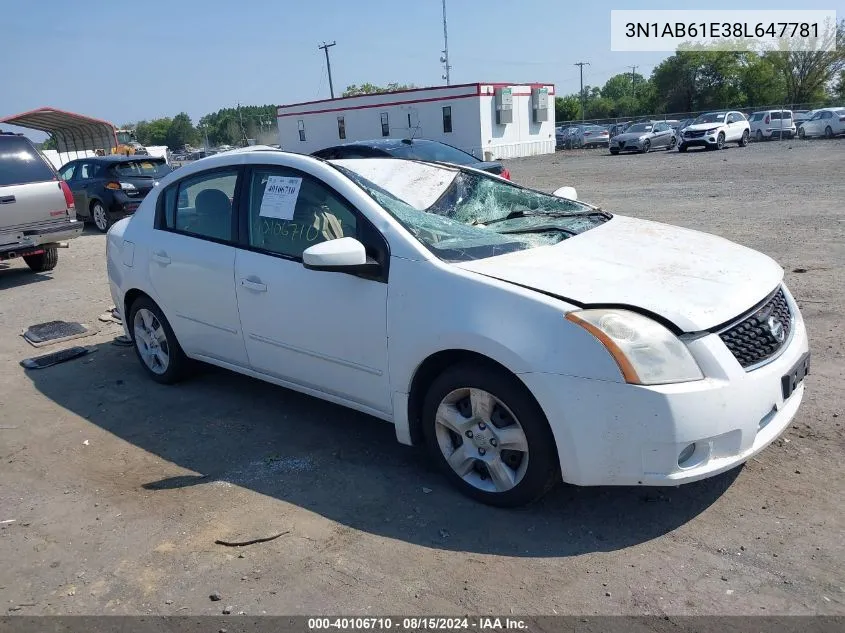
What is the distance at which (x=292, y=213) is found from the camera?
4.30 metres

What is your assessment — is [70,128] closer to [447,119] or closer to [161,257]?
[447,119]

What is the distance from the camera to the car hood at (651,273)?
10.3 ft

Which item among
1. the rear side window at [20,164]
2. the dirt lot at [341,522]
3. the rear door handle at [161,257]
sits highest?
the rear side window at [20,164]

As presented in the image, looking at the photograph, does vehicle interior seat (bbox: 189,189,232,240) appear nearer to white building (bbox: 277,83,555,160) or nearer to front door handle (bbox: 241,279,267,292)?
front door handle (bbox: 241,279,267,292)

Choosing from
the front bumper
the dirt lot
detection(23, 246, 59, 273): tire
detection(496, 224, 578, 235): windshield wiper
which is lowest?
the dirt lot

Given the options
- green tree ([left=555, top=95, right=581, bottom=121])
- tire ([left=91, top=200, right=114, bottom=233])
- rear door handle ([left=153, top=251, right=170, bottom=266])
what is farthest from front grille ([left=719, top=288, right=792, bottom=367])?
green tree ([left=555, top=95, right=581, bottom=121])

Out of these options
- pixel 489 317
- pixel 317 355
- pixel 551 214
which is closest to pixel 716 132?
pixel 551 214

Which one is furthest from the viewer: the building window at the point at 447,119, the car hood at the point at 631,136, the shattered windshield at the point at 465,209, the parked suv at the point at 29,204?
the building window at the point at 447,119

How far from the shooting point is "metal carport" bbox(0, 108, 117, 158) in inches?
1209

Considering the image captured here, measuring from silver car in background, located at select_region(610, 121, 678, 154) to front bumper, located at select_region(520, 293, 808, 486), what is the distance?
35.6 metres

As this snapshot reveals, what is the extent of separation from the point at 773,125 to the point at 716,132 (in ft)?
21.9

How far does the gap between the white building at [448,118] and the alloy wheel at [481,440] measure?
129ft

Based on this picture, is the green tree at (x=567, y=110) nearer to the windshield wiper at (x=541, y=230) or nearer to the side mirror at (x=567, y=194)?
the side mirror at (x=567, y=194)

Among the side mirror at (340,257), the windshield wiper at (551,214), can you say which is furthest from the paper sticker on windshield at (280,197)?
the windshield wiper at (551,214)
